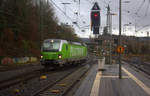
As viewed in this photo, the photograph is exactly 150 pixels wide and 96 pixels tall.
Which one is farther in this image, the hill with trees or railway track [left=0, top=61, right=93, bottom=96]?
the hill with trees

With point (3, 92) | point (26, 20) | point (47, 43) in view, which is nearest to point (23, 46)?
point (26, 20)

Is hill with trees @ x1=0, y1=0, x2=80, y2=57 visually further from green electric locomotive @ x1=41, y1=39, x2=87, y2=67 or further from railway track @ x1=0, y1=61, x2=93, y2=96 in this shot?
railway track @ x1=0, y1=61, x2=93, y2=96

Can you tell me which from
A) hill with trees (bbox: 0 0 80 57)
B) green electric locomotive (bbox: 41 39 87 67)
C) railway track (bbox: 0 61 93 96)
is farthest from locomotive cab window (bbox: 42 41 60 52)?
hill with trees (bbox: 0 0 80 57)

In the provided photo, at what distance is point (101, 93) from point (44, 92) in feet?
8.73

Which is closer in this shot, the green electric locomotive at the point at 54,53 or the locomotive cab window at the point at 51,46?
the green electric locomotive at the point at 54,53

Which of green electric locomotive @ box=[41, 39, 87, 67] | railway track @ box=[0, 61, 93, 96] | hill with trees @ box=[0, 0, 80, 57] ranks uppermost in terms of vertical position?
hill with trees @ box=[0, 0, 80, 57]

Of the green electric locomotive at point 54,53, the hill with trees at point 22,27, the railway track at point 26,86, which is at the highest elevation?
the hill with trees at point 22,27

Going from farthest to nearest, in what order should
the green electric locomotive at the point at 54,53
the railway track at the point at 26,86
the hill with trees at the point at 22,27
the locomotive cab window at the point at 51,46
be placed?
the hill with trees at the point at 22,27
the locomotive cab window at the point at 51,46
the green electric locomotive at the point at 54,53
the railway track at the point at 26,86

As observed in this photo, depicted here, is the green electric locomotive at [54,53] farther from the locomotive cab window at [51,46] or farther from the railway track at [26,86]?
the railway track at [26,86]

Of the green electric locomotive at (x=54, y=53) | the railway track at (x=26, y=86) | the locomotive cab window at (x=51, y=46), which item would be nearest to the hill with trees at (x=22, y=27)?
the locomotive cab window at (x=51, y=46)

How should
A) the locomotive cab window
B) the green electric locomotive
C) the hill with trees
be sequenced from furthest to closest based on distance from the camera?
the hill with trees → the locomotive cab window → the green electric locomotive

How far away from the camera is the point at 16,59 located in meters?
32.6

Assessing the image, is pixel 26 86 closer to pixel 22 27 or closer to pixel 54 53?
pixel 54 53

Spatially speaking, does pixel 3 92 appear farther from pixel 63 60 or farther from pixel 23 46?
pixel 23 46
